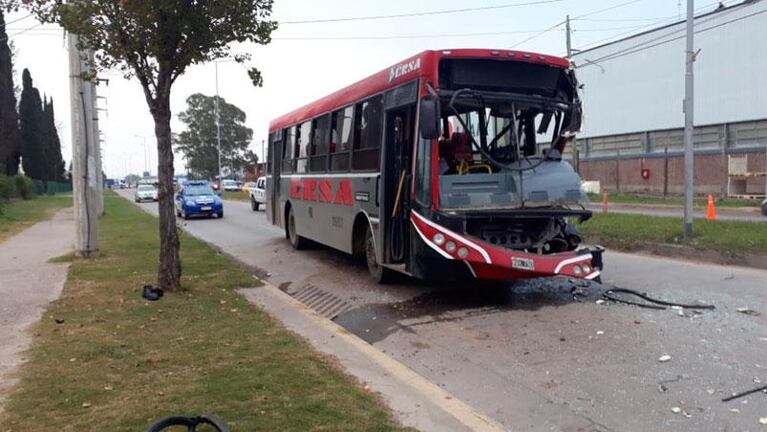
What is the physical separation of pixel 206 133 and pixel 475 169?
9940 centimetres

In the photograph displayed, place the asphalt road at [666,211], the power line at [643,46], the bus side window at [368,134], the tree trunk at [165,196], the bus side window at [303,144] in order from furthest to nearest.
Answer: the power line at [643,46]
the asphalt road at [666,211]
the bus side window at [303,144]
the bus side window at [368,134]
the tree trunk at [165,196]

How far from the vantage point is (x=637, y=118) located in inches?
1519

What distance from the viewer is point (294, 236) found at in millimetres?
15289

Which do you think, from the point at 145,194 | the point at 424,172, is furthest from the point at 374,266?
the point at 145,194

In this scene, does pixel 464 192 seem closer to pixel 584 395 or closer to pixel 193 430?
pixel 584 395

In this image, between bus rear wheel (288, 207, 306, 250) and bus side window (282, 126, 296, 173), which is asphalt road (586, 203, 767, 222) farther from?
bus side window (282, 126, 296, 173)

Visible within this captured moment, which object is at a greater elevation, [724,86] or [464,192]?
[724,86]

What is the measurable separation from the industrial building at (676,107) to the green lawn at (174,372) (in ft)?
88.1

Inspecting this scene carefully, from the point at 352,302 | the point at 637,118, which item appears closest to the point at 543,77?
the point at 352,302

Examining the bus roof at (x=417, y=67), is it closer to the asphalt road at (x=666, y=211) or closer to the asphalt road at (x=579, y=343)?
the asphalt road at (x=579, y=343)

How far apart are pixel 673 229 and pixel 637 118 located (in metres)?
25.9

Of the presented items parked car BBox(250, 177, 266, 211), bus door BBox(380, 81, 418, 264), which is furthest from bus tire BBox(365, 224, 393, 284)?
parked car BBox(250, 177, 266, 211)

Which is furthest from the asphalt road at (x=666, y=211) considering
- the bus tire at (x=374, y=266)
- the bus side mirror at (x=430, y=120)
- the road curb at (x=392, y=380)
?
the road curb at (x=392, y=380)

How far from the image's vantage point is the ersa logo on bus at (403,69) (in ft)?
27.1
